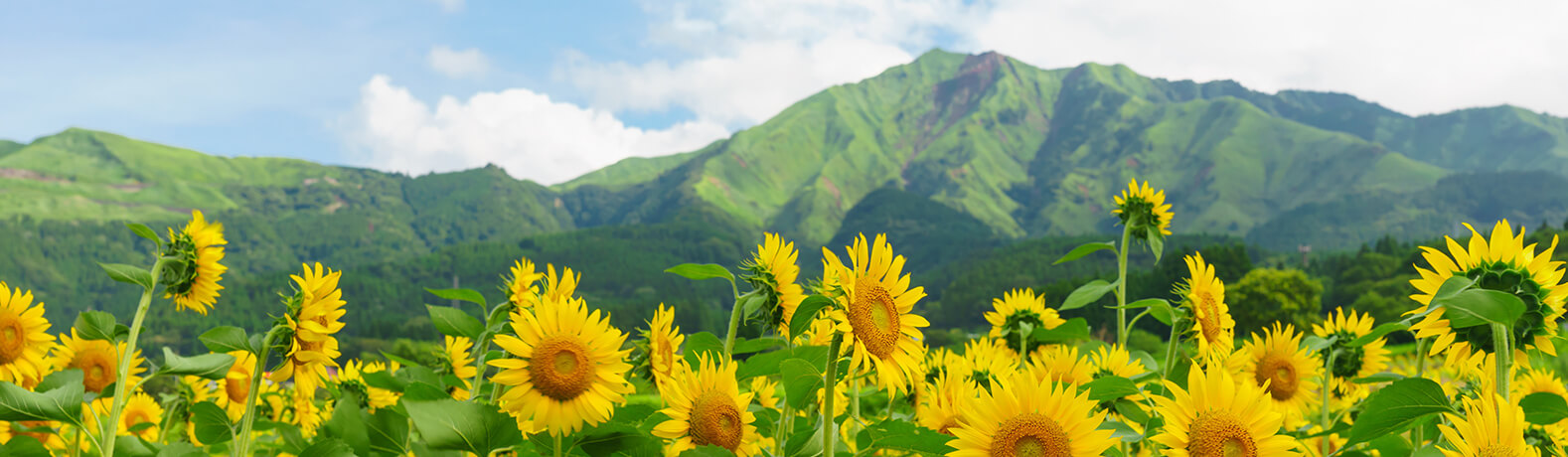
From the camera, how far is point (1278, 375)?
10.8 feet

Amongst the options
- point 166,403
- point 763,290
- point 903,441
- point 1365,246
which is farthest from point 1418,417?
point 1365,246

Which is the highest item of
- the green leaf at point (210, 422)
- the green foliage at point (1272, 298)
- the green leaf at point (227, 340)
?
the green foliage at point (1272, 298)

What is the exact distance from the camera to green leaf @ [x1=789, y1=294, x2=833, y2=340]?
160 cm

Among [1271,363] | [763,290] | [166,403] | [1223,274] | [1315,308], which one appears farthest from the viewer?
[1223,274]

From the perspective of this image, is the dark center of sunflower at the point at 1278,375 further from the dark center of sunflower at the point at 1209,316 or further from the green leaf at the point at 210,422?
the green leaf at the point at 210,422

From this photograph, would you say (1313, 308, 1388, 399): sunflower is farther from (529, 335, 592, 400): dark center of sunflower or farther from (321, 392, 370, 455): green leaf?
(321, 392, 370, 455): green leaf

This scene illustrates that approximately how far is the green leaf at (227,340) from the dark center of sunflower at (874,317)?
1666 mm

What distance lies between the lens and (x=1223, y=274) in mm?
65500

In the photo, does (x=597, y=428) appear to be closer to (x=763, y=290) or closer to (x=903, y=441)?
(x=763, y=290)

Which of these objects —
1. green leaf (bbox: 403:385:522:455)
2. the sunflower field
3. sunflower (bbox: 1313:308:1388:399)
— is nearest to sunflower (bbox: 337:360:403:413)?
the sunflower field

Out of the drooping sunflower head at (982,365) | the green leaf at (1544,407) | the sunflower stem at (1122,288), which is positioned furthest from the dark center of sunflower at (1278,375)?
the green leaf at (1544,407)

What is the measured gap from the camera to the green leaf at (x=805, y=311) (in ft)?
5.26

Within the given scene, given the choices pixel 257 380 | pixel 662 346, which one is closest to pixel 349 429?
pixel 257 380

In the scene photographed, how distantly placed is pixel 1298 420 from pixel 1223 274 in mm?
70635
